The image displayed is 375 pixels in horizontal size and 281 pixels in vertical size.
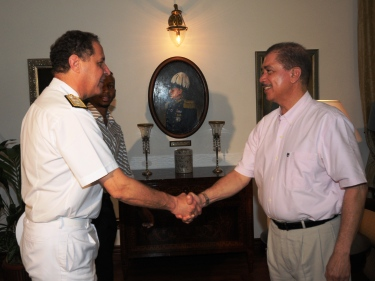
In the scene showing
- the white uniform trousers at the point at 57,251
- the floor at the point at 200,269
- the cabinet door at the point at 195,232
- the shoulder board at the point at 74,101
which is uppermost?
the shoulder board at the point at 74,101

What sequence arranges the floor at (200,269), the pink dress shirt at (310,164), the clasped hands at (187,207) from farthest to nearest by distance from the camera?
the floor at (200,269)
the clasped hands at (187,207)
the pink dress shirt at (310,164)

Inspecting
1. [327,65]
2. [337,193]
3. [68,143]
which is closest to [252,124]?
[327,65]

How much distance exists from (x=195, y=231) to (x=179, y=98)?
132 centimetres

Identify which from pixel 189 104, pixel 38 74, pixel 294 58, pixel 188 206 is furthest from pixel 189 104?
pixel 294 58

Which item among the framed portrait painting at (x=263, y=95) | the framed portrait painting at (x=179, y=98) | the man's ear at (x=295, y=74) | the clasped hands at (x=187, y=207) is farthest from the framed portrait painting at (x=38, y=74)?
the man's ear at (x=295, y=74)

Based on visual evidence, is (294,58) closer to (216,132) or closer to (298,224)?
(298,224)

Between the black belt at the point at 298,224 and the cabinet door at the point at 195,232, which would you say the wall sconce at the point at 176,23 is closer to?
the cabinet door at the point at 195,232

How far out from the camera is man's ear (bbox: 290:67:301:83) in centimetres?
202

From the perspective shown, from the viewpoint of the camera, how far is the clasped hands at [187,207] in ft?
7.55

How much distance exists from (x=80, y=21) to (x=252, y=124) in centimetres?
202

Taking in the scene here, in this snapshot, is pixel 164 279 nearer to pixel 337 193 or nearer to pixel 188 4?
pixel 337 193

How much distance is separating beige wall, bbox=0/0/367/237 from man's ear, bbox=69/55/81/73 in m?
2.22

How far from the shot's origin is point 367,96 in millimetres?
4008

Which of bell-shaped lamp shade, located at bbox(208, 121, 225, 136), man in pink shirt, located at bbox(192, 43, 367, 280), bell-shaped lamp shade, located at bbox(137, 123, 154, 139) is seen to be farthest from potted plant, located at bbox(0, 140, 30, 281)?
man in pink shirt, located at bbox(192, 43, 367, 280)
